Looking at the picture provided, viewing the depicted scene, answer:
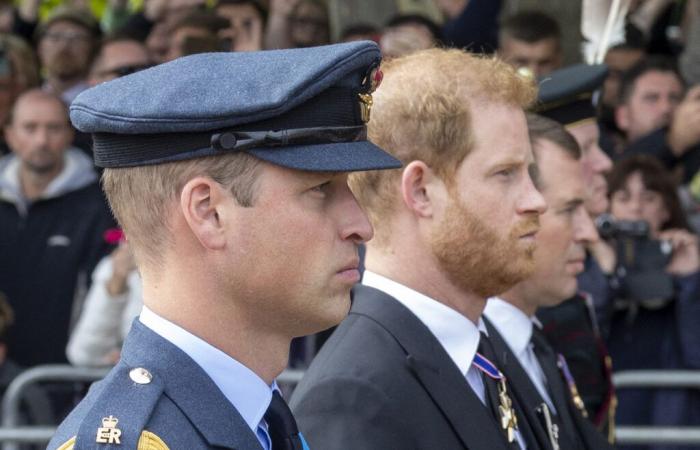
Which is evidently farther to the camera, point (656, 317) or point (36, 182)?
point (36, 182)

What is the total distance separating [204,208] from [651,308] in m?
4.41

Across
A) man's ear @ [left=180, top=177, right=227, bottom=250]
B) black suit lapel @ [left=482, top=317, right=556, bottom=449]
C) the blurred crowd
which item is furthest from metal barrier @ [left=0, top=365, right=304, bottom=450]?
man's ear @ [left=180, top=177, right=227, bottom=250]

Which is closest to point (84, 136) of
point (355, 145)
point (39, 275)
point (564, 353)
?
point (39, 275)

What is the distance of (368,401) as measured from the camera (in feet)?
9.45

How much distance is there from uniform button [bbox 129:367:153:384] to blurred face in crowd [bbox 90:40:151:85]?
6.23 m

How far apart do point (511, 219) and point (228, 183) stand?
4.00ft

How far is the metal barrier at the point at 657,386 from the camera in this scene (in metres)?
5.52

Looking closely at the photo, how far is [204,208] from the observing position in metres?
2.24

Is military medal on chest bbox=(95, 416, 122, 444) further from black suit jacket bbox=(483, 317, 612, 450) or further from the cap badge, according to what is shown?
black suit jacket bbox=(483, 317, 612, 450)

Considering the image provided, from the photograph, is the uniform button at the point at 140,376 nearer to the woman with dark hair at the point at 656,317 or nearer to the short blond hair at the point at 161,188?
the short blond hair at the point at 161,188

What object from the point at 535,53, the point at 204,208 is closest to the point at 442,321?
the point at 204,208

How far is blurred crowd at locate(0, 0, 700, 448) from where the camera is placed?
6.25 metres

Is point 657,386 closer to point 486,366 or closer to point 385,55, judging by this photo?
point 385,55

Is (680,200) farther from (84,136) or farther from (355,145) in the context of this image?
(355,145)
